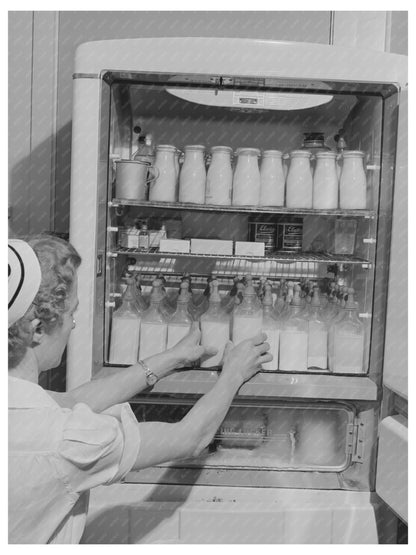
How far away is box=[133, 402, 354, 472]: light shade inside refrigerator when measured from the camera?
1857mm

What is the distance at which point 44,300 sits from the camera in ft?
3.82

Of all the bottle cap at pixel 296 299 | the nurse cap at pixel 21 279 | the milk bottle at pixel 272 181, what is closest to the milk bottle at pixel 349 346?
the bottle cap at pixel 296 299

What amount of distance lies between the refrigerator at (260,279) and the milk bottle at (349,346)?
0.08ft

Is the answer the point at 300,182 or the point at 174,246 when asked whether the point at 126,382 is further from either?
the point at 300,182

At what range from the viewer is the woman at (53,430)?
40.5 inches

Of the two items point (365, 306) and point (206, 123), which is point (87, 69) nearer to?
point (206, 123)

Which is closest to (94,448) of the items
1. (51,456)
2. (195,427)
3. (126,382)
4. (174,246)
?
(51,456)

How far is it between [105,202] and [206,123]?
1.72 ft

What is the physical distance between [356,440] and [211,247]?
75 centimetres

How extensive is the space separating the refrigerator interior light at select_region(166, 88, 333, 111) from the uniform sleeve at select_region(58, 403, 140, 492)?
991 millimetres

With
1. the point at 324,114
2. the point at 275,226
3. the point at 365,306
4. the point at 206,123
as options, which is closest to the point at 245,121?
the point at 206,123

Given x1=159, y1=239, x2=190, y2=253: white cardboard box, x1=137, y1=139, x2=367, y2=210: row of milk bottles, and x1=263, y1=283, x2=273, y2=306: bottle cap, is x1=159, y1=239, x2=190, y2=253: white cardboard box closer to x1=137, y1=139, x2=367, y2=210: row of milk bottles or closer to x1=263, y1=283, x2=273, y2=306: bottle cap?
x1=137, y1=139, x2=367, y2=210: row of milk bottles

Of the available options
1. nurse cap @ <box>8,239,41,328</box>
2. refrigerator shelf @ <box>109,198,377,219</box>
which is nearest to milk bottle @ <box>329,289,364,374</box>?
refrigerator shelf @ <box>109,198,377,219</box>

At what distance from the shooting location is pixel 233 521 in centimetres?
169
